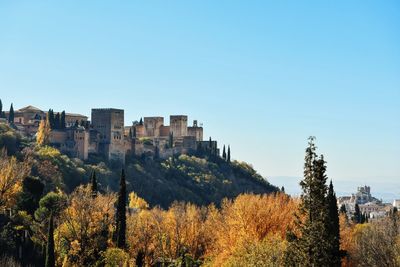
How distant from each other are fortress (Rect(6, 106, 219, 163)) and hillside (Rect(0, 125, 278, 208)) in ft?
10.3

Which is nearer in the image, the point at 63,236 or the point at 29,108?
the point at 63,236

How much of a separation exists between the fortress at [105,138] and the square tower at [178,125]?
339 cm

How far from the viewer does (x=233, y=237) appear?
48438 millimetres

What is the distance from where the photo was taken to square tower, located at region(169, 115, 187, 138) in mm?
166000

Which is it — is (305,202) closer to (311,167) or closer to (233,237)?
(311,167)

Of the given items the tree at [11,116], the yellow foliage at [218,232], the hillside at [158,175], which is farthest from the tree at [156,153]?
the yellow foliage at [218,232]

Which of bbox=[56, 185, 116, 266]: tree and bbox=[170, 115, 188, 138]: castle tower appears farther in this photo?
bbox=[170, 115, 188, 138]: castle tower

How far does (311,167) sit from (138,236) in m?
26.6

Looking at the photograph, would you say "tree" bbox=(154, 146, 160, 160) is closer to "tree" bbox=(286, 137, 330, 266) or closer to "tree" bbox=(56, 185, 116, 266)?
"tree" bbox=(56, 185, 116, 266)

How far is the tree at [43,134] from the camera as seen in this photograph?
349ft

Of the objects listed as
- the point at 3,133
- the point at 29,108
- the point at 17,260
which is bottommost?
the point at 17,260

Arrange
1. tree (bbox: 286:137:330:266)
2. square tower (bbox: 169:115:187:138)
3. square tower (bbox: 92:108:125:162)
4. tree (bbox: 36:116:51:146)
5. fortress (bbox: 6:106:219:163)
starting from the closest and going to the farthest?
1. tree (bbox: 286:137:330:266)
2. tree (bbox: 36:116:51:146)
3. fortress (bbox: 6:106:219:163)
4. square tower (bbox: 92:108:125:162)
5. square tower (bbox: 169:115:187:138)

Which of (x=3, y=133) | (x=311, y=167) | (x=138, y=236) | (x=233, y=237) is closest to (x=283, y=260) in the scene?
(x=311, y=167)

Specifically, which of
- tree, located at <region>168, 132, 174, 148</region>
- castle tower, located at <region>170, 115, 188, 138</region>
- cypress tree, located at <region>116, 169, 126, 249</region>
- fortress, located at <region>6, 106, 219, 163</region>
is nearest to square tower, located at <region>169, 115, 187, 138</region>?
castle tower, located at <region>170, 115, 188, 138</region>
